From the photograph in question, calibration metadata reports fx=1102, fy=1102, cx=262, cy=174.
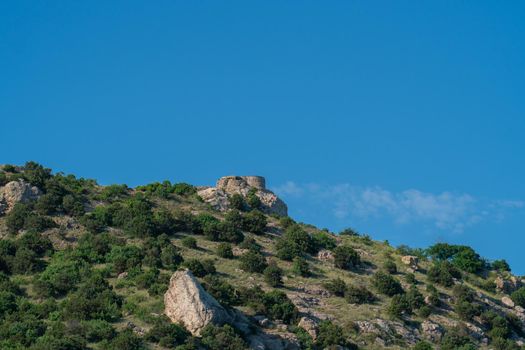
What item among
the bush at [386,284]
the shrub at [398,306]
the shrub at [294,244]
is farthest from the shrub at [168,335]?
the shrub at [294,244]

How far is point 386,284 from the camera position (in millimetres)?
73500

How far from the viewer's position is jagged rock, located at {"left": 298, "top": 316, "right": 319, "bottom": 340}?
63.9m

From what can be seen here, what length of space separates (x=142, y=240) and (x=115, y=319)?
15.0 meters

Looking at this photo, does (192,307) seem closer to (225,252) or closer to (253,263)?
(253,263)

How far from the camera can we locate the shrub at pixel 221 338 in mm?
57938

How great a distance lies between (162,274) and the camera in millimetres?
68188

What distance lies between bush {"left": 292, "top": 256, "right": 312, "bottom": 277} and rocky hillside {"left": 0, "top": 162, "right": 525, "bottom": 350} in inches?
5.9

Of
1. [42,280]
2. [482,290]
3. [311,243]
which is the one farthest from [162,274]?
[482,290]

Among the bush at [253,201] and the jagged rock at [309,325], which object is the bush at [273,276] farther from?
the bush at [253,201]

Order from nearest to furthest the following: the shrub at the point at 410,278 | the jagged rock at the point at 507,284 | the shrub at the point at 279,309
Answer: the shrub at the point at 279,309
the shrub at the point at 410,278
the jagged rock at the point at 507,284

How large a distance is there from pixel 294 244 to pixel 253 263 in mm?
6601

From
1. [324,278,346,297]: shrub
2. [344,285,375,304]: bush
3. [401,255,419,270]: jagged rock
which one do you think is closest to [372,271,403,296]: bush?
[344,285,375,304]: bush

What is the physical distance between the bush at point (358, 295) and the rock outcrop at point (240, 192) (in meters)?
18.6

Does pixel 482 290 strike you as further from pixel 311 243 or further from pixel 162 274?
pixel 162 274
